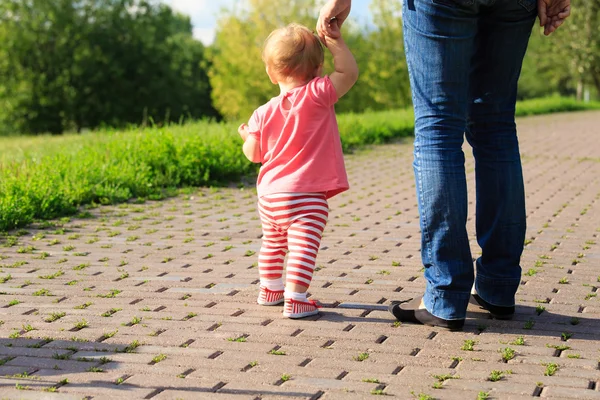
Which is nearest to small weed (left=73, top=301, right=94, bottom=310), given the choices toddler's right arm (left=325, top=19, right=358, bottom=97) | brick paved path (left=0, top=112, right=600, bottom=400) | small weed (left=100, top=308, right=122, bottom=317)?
brick paved path (left=0, top=112, right=600, bottom=400)

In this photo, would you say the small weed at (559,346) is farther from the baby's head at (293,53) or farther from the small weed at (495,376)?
the baby's head at (293,53)

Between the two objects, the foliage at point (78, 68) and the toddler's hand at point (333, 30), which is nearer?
the toddler's hand at point (333, 30)

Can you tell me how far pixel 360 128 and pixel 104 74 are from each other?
42667mm

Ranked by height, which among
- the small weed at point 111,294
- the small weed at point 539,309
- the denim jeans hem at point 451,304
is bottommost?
the small weed at point 539,309

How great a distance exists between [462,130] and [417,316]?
31.1 inches

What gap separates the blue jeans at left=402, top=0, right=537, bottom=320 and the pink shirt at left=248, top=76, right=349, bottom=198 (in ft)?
1.40

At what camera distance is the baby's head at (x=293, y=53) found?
150 inches

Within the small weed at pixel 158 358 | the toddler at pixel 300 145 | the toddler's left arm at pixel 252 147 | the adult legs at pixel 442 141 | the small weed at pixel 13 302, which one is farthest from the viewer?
the small weed at pixel 13 302

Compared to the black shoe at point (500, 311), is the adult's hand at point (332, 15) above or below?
above

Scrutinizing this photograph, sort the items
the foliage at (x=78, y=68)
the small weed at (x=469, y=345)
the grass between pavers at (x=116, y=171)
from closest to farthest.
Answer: the small weed at (x=469, y=345), the grass between pavers at (x=116, y=171), the foliage at (x=78, y=68)

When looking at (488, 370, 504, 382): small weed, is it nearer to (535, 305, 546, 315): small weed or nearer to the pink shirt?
(535, 305, 546, 315): small weed

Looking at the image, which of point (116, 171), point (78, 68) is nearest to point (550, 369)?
point (116, 171)

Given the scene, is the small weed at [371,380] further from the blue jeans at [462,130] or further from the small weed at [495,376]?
the blue jeans at [462,130]

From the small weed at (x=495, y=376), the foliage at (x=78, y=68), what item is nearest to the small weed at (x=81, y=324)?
the small weed at (x=495, y=376)
